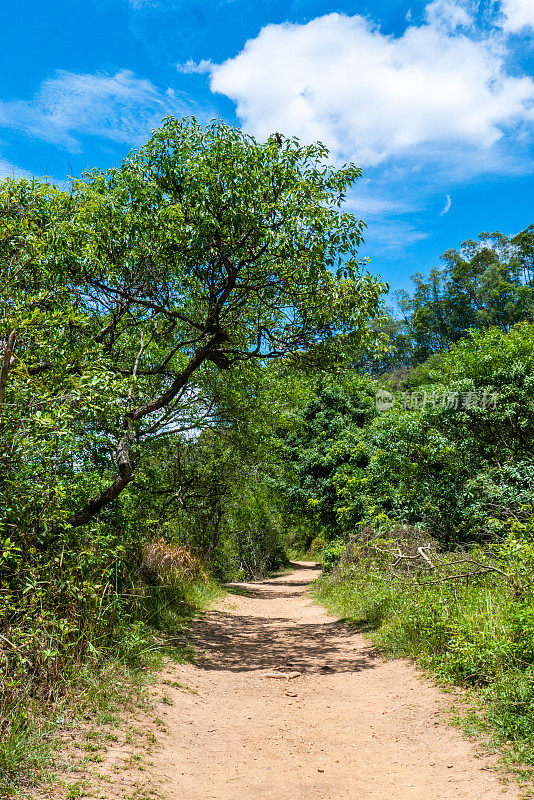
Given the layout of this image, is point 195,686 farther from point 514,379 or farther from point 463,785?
point 514,379

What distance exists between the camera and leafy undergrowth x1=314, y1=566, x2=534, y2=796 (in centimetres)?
435

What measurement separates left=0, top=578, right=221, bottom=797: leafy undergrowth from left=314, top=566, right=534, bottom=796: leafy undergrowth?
3.09 metres

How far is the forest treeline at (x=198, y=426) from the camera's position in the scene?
5.00 metres

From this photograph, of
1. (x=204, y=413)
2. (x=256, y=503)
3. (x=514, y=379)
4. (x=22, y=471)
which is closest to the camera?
(x=22, y=471)

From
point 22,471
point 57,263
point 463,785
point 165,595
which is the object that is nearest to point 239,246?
point 57,263

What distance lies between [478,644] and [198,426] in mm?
8541

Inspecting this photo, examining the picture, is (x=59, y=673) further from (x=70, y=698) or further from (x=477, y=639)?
(x=477, y=639)

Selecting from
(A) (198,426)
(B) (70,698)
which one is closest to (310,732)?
(B) (70,698)

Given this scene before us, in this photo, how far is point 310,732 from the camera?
5.42m

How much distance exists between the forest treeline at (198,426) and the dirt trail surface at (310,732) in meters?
0.56

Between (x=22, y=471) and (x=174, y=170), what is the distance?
18.1ft

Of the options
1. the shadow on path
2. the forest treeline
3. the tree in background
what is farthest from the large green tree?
the tree in background

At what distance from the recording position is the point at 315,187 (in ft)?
28.6
